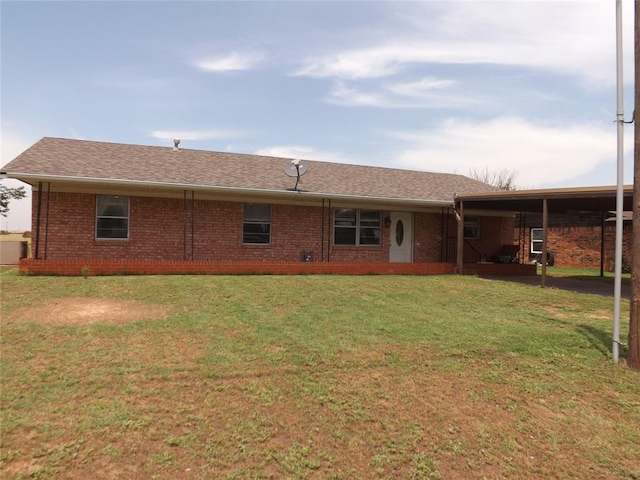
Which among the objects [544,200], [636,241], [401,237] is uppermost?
[544,200]

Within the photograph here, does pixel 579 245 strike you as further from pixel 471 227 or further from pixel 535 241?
pixel 471 227

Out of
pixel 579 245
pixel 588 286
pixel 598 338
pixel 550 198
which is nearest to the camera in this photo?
pixel 598 338

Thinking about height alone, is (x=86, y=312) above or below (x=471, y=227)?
below

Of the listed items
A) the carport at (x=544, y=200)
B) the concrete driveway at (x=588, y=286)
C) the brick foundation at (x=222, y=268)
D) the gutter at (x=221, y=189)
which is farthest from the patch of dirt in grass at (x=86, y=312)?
the concrete driveway at (x=588, y=286)

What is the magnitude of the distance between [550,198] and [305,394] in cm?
1121

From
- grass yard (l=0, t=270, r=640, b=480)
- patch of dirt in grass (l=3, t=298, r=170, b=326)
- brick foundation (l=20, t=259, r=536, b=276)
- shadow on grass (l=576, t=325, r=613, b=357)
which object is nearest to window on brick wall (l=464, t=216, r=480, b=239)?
brick foundation (l=20, t=259, r=536, b=276)

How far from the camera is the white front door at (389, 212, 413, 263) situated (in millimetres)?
17281

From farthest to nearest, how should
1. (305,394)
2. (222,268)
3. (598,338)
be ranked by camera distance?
(222,268) < (598,338) < (305,394)

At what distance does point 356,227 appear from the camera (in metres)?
16.7

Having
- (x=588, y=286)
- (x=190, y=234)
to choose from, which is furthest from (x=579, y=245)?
(x=190, y=234)

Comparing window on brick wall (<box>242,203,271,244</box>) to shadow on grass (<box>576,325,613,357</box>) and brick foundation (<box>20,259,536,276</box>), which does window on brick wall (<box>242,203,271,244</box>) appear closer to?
brick foundation (<box>20,259,536,276</box>)

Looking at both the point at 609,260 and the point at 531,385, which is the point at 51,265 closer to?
the point at 531,385

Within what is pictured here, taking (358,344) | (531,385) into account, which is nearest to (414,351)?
(358,344)

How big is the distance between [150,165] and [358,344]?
11.1 metres
